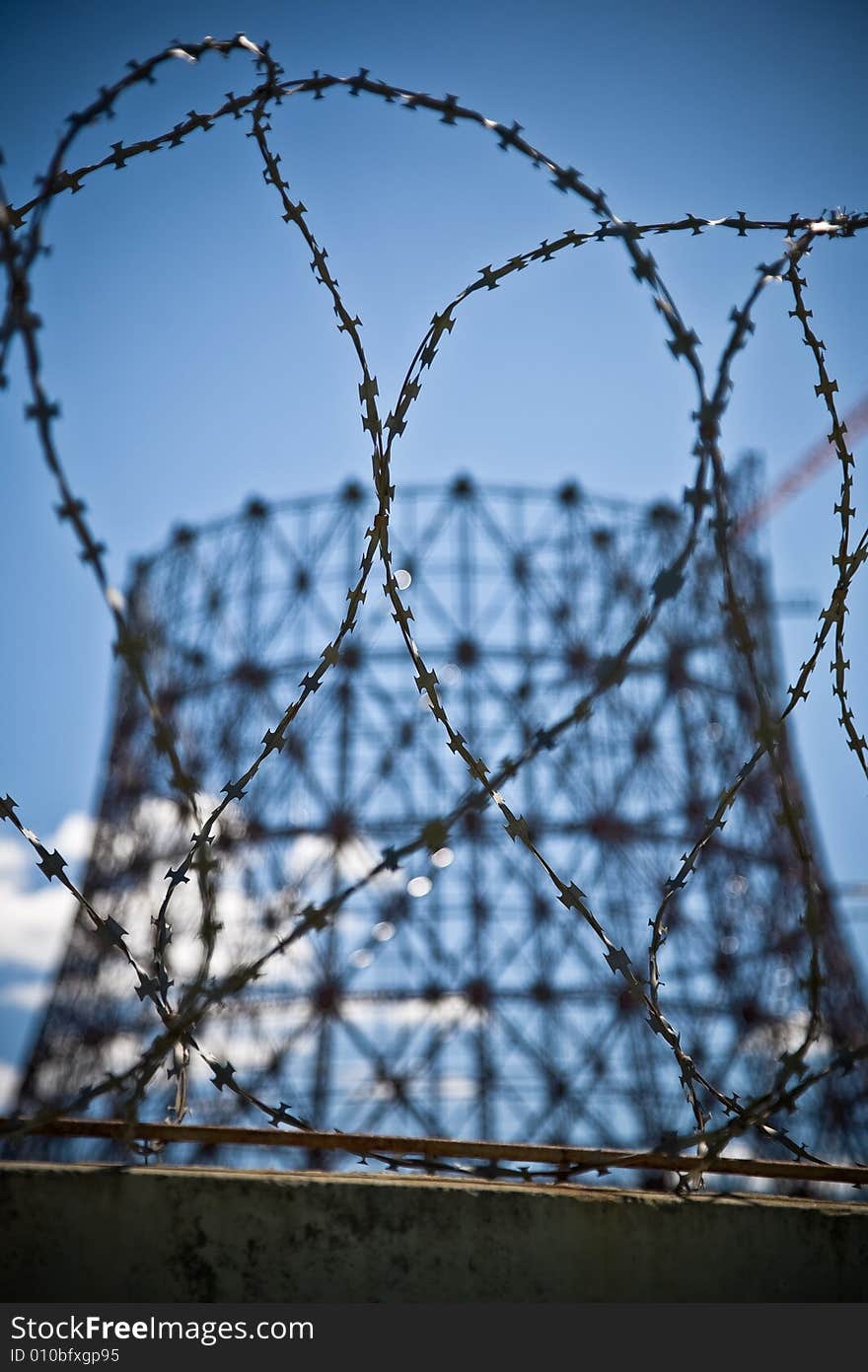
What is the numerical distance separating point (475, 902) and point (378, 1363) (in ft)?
36.4

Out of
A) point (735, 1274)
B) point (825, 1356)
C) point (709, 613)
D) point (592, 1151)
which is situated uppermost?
point (709, 613)

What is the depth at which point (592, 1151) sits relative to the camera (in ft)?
8.98

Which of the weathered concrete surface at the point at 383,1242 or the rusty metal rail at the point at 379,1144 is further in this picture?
the rusty metal rail at the point at 379,1144

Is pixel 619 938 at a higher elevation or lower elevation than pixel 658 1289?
higher

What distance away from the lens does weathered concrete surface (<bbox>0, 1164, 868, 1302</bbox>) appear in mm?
2430

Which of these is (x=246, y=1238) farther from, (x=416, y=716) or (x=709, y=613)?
(x=709, y=613)

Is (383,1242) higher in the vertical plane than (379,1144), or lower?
lower

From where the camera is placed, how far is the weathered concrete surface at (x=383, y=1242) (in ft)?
7.97

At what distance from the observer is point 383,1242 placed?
2547mm

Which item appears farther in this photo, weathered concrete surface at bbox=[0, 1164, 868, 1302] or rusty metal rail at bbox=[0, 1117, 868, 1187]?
rusty metal rail at bbox=[0, 1117, 868, 1187]

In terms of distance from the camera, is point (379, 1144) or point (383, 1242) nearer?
point (383, 1242)

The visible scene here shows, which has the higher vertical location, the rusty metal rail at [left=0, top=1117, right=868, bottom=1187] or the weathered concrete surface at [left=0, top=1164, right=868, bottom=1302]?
the rusty metal rail at [left=0, top=1117, right=868, bottom=1187]

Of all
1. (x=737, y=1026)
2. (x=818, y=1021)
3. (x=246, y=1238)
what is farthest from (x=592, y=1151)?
(x=737, y=1026)

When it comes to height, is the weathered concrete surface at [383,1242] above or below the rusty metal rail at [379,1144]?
below
